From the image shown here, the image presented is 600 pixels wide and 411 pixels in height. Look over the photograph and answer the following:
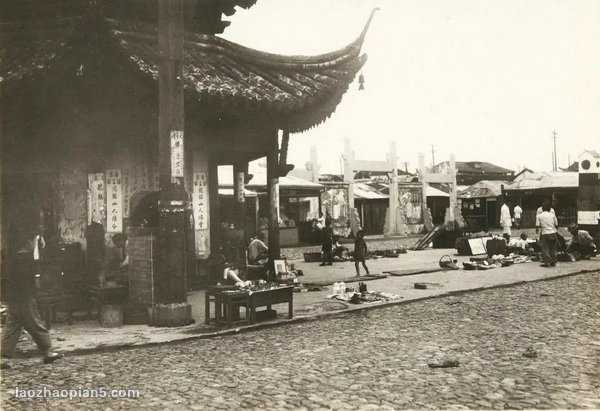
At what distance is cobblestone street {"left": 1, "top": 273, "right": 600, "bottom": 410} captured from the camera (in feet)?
19.0

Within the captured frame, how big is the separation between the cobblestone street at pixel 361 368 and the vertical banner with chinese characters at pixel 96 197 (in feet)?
17.4

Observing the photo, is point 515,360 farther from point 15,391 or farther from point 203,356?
point 15,391

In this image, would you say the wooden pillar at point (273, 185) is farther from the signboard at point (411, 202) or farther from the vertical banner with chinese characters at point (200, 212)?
the signboard at point (411, 202)

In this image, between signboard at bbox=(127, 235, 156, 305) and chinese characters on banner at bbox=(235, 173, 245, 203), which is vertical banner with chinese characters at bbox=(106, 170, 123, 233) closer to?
signboard at bbox=(127, 235, 156, 305)

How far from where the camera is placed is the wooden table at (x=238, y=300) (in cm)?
953

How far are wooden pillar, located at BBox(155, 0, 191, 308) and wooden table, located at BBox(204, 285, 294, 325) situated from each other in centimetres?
62

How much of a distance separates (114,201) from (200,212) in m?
2.08

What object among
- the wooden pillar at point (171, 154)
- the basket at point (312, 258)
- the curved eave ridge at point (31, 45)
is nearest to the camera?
the wooden pillar at point (171, 154)

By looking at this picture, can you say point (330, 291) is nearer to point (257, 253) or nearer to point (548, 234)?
point (257, 253)

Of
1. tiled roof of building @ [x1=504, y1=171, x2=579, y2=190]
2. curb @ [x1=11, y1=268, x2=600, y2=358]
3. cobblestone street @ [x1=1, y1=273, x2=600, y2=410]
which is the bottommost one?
cobblestone street @ [x1=1, y1=273, x2=600, y2=410]

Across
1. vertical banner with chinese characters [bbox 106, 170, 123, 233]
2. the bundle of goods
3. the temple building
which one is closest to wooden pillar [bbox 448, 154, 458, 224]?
the bundle of goods

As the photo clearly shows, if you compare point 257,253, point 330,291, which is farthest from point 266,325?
point 257,253

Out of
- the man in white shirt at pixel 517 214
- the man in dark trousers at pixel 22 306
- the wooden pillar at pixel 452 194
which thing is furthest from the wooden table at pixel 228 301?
the man in white shirt at pixel 517 214

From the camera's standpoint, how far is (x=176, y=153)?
10.0 meters
